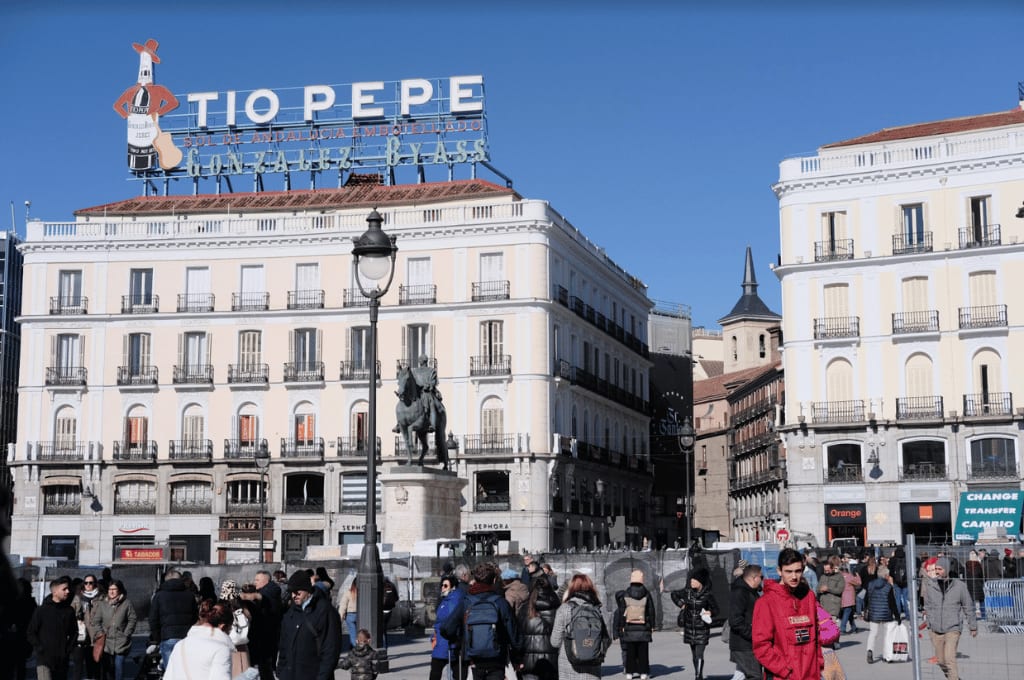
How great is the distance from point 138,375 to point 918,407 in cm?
3348

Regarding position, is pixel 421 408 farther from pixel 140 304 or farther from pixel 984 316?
pixel 140 304

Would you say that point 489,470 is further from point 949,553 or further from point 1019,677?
point 1019,677

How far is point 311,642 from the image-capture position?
11734 mm

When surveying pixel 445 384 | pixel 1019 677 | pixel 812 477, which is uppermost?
pixel 445 384

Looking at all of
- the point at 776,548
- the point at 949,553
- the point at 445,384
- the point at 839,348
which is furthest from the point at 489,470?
the point at 949,553

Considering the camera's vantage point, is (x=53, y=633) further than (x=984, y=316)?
No

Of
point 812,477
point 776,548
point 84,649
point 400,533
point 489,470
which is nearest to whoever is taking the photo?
point 84,649

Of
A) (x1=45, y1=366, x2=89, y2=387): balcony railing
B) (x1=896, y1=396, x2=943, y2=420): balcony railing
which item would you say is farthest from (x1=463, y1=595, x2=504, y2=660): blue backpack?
(x1=45, y1=366, x2=89, y2=387): balcony railing

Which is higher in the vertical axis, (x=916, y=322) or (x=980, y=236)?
(x=980, y=236)

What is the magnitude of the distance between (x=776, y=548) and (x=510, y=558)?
34.2ft

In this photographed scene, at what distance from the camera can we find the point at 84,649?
54.7 ft

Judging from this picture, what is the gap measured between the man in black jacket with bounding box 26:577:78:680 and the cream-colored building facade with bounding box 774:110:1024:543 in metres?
43.3

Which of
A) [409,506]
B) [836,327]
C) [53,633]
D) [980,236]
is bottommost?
[53,633]

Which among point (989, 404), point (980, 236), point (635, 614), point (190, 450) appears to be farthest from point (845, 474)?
point (635, 614)
